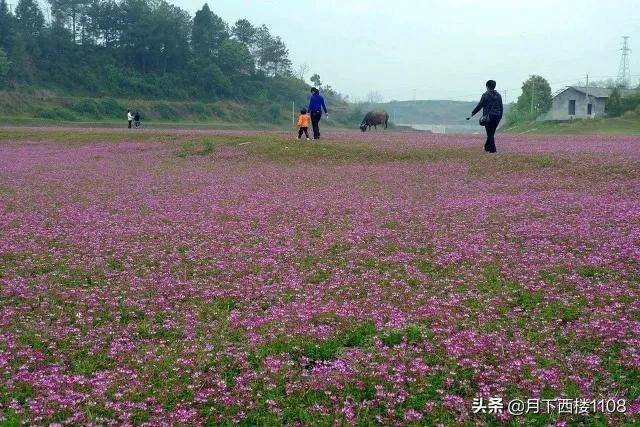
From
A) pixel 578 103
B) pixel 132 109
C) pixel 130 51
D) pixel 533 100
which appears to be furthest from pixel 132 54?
pixel 578 103

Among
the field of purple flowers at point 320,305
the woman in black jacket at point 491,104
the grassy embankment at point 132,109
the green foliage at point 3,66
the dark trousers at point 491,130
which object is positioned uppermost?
the green foliage at point 3,66

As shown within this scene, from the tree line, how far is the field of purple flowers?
94.4 metres

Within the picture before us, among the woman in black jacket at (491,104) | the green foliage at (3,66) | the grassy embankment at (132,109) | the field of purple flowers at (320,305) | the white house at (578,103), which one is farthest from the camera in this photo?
the green foliage at (3,66)

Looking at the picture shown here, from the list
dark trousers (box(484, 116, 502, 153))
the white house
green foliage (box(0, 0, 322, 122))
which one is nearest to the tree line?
green foliage (box(0, 0, 322, 122))

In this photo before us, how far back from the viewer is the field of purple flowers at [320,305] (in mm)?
5316

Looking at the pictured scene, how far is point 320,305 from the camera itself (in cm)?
754

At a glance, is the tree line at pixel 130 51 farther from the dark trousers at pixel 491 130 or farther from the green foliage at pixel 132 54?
the dark trousers at pixel 491 130

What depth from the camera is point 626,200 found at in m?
13.6

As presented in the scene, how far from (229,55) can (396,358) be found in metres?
113

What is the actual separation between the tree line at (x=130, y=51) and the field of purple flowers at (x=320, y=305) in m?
94.4

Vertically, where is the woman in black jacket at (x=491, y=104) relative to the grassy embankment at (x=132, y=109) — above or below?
below

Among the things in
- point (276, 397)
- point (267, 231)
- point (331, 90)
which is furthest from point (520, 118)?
point (276, 397)

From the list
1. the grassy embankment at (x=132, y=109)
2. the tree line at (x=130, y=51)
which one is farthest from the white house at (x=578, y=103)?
the tree line at (x=130, y=51)

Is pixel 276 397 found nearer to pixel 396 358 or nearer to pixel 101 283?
pixel 396 358
